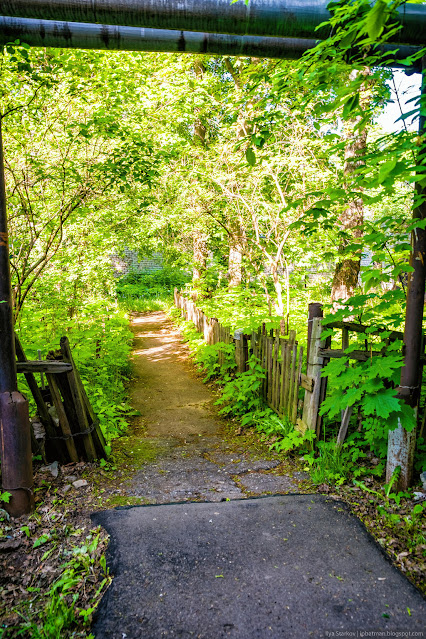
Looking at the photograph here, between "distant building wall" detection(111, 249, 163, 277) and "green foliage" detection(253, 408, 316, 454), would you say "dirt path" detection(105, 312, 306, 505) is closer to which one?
"green foliage" detection(253, 408, 316, 454)

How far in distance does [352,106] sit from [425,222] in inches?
38.5

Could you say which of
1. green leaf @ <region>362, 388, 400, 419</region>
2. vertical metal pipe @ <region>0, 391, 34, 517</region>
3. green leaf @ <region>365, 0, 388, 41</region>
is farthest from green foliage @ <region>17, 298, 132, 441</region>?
green leaf @ <region>365, 0, 388, 41</region>

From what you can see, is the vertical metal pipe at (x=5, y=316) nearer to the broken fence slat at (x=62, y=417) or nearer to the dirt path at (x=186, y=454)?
the broken fence slat at (x=62, y=417)

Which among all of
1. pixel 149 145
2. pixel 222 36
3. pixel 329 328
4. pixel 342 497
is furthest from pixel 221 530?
pixel 149 145

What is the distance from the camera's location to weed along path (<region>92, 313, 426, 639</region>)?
233 cm

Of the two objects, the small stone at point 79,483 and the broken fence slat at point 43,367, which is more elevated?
the broken fence slat at point 43,367

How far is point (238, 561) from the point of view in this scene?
2842 millimetres

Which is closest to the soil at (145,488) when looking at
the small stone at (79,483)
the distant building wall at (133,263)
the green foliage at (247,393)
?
the small stone at (79,483)

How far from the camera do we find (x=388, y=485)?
358 centimetres

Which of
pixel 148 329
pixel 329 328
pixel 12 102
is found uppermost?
pixel 12 102

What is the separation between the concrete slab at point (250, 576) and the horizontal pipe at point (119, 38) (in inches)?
151

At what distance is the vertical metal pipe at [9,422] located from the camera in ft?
11.0

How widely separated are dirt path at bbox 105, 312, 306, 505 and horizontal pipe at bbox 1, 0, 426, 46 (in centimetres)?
386

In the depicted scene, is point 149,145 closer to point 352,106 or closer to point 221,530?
point 352,106
